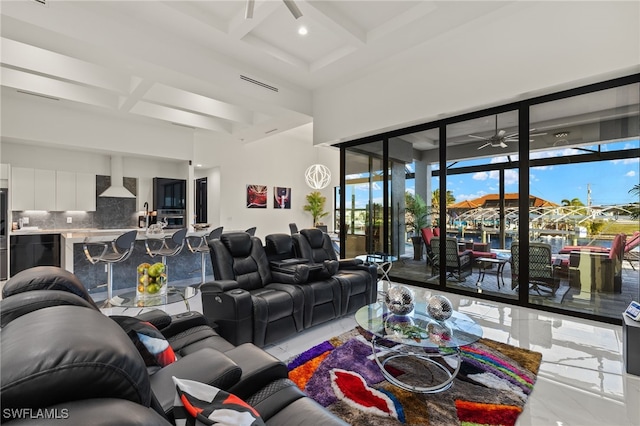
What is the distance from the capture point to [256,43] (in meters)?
4.40

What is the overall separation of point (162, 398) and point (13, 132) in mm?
6613

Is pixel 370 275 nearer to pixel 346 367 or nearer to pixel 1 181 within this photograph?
pixel 346 367

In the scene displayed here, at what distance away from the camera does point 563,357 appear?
108 inches

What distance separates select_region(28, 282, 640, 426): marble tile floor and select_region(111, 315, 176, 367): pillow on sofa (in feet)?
4.43

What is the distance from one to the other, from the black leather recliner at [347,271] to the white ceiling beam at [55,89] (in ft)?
14.3

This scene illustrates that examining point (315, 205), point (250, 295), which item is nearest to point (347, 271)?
point (250, 295)

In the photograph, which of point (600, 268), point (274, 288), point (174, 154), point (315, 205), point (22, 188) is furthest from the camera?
point (315, 205)

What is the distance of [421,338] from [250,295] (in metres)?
1.55

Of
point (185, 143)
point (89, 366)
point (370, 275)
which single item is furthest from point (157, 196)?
point (89, 366)

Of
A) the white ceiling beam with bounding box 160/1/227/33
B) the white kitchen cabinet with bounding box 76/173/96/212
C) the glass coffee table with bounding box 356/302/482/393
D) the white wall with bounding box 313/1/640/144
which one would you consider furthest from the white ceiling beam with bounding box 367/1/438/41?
the white kitchen cabinet with bounding box 76/173/96/212

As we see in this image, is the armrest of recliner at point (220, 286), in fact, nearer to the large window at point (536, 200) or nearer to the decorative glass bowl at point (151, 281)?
the decorative glass bowl at point (151, 281)

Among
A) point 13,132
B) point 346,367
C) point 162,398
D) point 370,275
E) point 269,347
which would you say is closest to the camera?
point 162,398

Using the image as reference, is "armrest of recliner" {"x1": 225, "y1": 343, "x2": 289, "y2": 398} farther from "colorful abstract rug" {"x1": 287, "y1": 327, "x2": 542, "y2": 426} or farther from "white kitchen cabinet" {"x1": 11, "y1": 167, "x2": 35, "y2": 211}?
"white kitchen cabinet" {"x1": 11, "y1": 167, "x2": 35, "y2": 211}

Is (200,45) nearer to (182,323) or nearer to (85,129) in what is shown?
(85,129)
